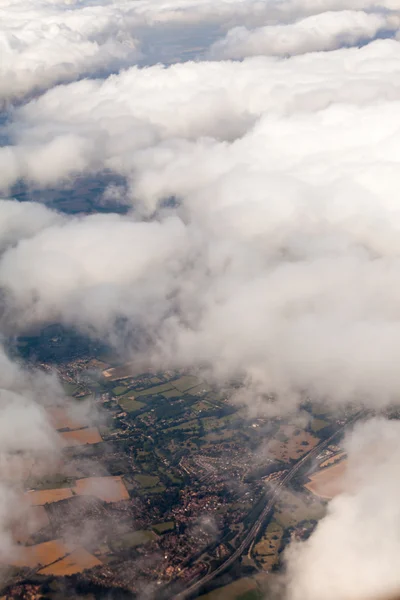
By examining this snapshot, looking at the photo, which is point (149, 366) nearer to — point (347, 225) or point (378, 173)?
point (347, 225)

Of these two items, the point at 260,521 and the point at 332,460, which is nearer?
the point at 260,521

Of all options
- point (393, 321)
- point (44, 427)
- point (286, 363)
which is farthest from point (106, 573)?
point (393, 321)

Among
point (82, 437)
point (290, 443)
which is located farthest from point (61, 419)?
point (290, 443)

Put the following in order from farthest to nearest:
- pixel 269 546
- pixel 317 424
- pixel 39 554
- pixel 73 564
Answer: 1. pixel 317 424
2. pixel 269 546
3. pixel 39 554
4. pixel 73 564

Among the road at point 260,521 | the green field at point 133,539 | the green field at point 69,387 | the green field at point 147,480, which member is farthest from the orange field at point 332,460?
the green field at point 69,387

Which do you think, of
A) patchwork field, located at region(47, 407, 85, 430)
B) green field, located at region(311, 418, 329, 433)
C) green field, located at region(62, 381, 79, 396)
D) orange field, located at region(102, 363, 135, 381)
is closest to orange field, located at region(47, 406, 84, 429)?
patchwork field, located at region(47, 407, 85, 430)

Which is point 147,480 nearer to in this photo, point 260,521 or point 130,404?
point 260,521

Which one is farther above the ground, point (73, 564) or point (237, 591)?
point (73, 564)

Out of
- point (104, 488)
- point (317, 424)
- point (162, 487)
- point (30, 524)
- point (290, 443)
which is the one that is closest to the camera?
point (30, 524)
